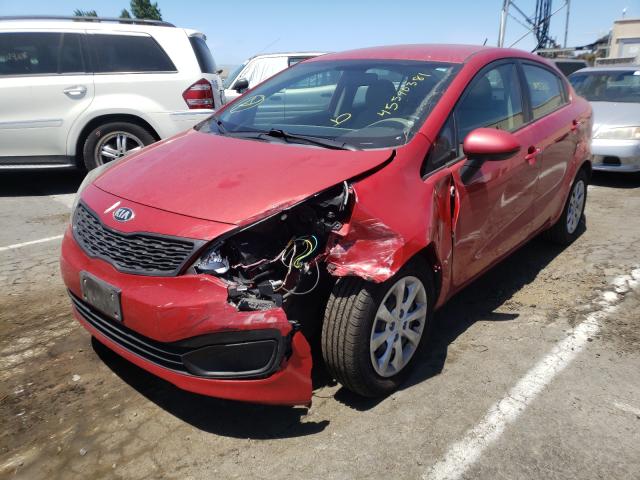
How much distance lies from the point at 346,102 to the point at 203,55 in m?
4.32

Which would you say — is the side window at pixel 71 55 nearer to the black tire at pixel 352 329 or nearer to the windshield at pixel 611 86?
the black tire at pixel 352 329

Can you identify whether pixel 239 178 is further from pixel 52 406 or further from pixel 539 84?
pixel 539 84

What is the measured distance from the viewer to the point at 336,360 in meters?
2.47

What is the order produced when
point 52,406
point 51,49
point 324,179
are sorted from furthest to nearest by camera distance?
point 51,49 → point 52,406 → point 324,179

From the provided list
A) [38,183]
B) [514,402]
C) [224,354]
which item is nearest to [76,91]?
[38,183]

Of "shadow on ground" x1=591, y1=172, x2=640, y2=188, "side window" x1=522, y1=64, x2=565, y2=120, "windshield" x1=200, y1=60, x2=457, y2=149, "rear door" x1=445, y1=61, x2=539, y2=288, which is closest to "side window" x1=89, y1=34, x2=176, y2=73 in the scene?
"windshield" x1=200, y1=60, x2=457, y2=149

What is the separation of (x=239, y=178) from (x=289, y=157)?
303 mm

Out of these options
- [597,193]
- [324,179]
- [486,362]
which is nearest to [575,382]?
[486,362]

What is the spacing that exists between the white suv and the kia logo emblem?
14.2ft

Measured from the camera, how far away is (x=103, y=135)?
6527 mm

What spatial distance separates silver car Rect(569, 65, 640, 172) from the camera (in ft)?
22.4

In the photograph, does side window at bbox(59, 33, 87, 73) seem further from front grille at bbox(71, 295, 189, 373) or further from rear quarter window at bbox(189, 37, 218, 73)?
front grille at bbox(71, 295, 189, 373)

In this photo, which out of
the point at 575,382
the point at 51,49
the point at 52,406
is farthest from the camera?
the point at 51,49

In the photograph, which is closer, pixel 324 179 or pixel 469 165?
pixel 324 179
